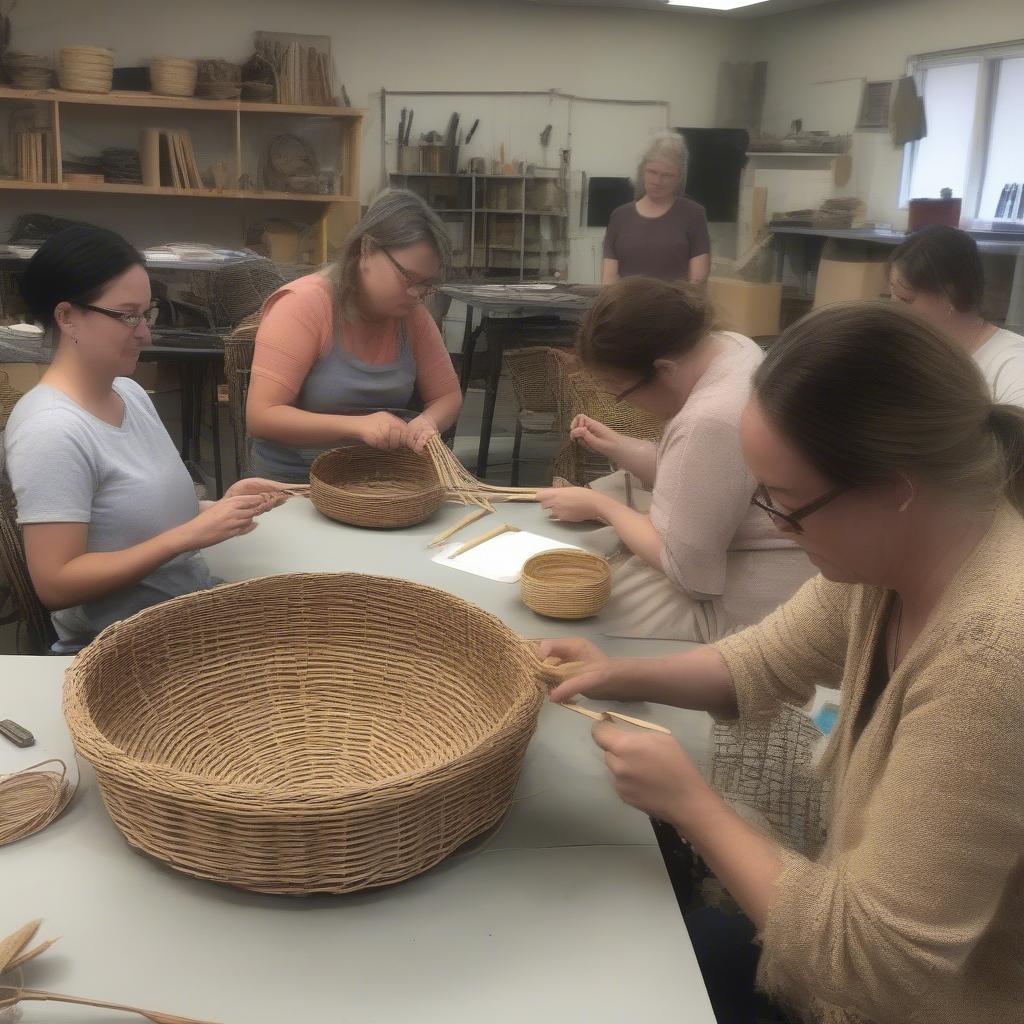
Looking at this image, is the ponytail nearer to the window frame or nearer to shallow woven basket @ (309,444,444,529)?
shallow woven basket @ (309,444,444,529)

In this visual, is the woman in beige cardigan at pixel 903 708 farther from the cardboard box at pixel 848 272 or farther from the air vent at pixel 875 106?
the air vent at pixel 875 106

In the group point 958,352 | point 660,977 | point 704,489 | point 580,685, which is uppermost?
point 958,352

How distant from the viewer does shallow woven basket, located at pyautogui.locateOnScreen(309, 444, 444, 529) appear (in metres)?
2.08

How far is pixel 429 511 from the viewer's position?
2139 mm

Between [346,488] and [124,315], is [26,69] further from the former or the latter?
[124,315]

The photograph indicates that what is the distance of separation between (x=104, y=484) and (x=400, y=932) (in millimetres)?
1045

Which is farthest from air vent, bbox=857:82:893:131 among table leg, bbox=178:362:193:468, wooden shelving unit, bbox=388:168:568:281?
table leg, bbox=178:362:193:468

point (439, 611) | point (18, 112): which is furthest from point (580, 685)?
point (18, 112)

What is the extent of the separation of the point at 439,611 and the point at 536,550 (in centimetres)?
56

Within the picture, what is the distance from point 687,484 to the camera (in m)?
1.74

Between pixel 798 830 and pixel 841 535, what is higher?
pixel 841 535

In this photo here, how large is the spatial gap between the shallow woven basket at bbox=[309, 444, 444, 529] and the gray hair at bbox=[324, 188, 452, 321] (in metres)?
0.41

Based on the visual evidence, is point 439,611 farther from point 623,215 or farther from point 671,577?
point 623,215

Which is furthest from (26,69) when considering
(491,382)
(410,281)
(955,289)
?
(955,289)
